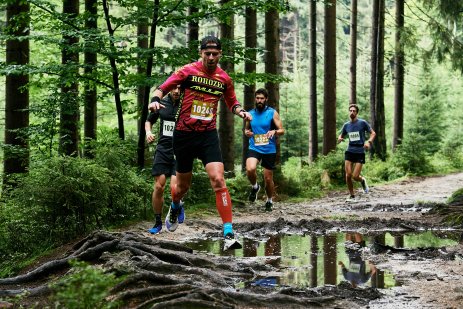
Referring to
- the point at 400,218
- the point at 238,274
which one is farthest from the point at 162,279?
the point at 400,218

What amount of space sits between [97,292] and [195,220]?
8401 millimetres

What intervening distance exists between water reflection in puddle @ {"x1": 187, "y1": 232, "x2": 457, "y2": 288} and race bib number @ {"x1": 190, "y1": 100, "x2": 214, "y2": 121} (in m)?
1.77

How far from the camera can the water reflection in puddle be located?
6.73m

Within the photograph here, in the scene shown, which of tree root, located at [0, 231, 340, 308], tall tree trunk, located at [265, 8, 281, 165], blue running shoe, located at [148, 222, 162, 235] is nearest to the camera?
tree root, located at [0, 231, 340, 308]

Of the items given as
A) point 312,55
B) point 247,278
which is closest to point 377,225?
point 247,278

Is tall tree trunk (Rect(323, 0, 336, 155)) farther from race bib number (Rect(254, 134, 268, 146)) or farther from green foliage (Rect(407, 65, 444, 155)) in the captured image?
race bib number (Rect(254, 134, 268, 146))

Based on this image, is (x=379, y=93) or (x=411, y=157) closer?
(x=411, y=157)

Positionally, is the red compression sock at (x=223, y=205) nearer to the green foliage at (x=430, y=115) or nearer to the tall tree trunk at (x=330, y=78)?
the tall tree trunk at (x=330, y=78)

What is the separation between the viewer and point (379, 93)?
29016mm

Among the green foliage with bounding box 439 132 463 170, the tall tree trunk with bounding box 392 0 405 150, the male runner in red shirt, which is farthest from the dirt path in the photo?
the green foliage with bounding box 439 132 463 170

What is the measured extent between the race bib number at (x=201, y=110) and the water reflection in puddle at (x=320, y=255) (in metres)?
1.77

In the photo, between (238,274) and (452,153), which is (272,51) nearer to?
(238,274)

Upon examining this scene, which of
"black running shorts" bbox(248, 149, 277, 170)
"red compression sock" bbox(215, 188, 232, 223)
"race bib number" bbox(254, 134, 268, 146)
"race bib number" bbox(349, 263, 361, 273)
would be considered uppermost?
"race bib number" bbox(254, 134, 268, 146)

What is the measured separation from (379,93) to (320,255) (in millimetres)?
21613
